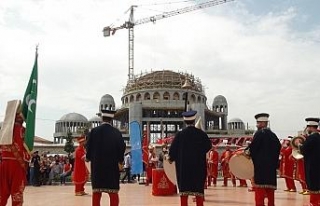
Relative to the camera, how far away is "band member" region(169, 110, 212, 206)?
7.54 metres

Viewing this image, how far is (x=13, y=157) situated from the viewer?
7.27 meters

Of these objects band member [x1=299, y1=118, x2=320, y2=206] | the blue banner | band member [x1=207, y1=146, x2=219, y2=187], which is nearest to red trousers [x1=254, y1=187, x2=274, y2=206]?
band member [x1=299, y1=118, x2=320, y2=206]

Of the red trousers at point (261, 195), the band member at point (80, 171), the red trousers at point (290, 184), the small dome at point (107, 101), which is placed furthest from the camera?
the small dome at point (107, 101)

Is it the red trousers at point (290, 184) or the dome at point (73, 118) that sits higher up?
the dome at point (73, 118)

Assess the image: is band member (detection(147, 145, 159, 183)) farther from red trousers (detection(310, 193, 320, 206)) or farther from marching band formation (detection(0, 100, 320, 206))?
red trousers (detection(310, 193, 320, 206))

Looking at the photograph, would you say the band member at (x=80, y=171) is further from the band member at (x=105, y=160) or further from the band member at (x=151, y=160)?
the band member at (x=105, y=160)

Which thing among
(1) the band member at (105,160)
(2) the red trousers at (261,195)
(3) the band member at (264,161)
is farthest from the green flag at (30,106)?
(2) the red trousers at (261,195)

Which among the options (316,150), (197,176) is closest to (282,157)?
(316,150)

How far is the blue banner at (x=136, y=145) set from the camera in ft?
51.7

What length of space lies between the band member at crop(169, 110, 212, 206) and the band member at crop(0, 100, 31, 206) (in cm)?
253

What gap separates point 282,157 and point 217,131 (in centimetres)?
6266

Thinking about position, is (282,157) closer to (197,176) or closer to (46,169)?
(197,176)

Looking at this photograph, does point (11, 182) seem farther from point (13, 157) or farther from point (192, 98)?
point (192, 98)

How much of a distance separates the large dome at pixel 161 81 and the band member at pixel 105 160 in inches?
2808
